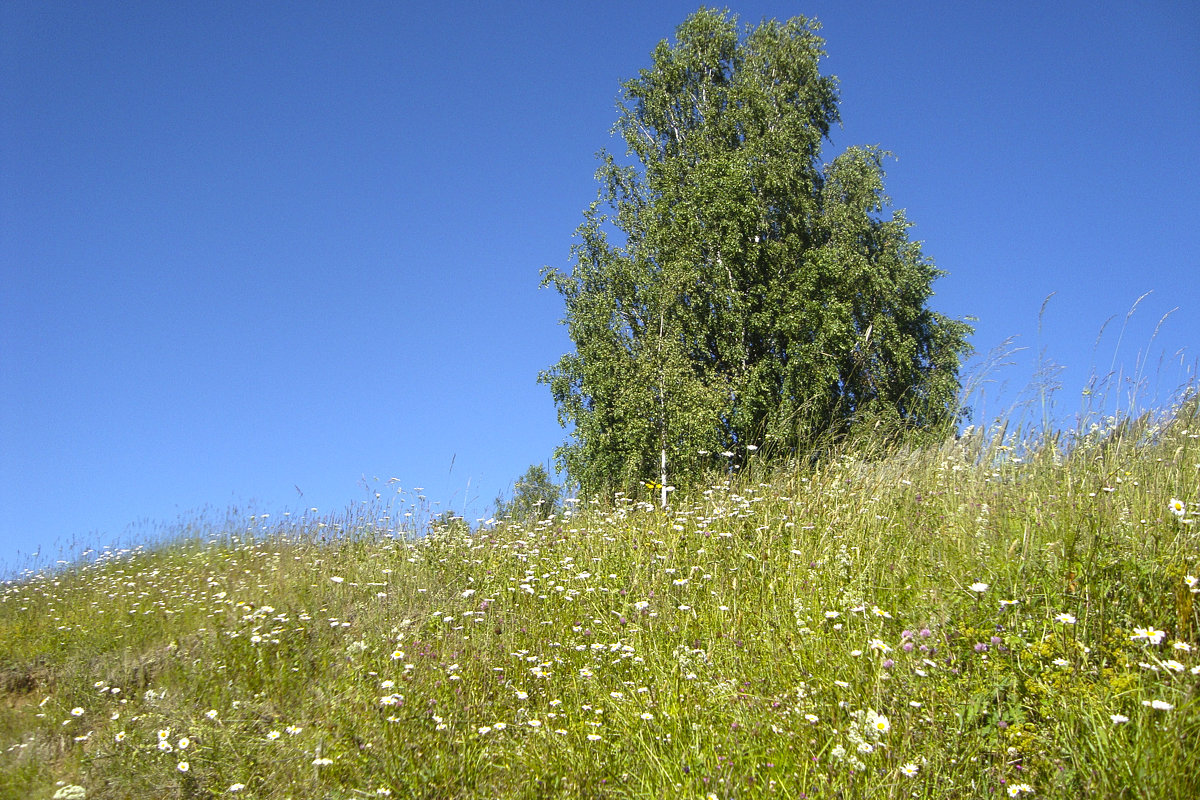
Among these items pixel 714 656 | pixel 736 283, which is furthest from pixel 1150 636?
pixel 736 283

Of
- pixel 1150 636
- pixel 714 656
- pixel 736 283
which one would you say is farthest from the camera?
pixel 736 283

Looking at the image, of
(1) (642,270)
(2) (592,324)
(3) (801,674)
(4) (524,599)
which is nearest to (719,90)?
(1) (642,270)

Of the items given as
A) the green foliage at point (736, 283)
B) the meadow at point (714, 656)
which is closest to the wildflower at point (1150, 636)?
the meadow at point (714, 656)

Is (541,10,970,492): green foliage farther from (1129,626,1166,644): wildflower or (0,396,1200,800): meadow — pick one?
(1129,626,1166,644): wildflower

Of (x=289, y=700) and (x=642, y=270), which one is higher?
(x=642, y=270)

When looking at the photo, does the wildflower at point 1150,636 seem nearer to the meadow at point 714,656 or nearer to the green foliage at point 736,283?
the meadow at point 714,656

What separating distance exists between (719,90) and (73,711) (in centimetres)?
1910

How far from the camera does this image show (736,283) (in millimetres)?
18391

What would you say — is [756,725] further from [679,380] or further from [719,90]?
[719,90]

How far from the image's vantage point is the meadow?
338 centimetres

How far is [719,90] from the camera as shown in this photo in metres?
20.3

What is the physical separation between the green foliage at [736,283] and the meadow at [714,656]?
912 centimetres

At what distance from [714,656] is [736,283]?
1466 cm

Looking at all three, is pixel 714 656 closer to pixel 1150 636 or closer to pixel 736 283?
pixel 1150 636
